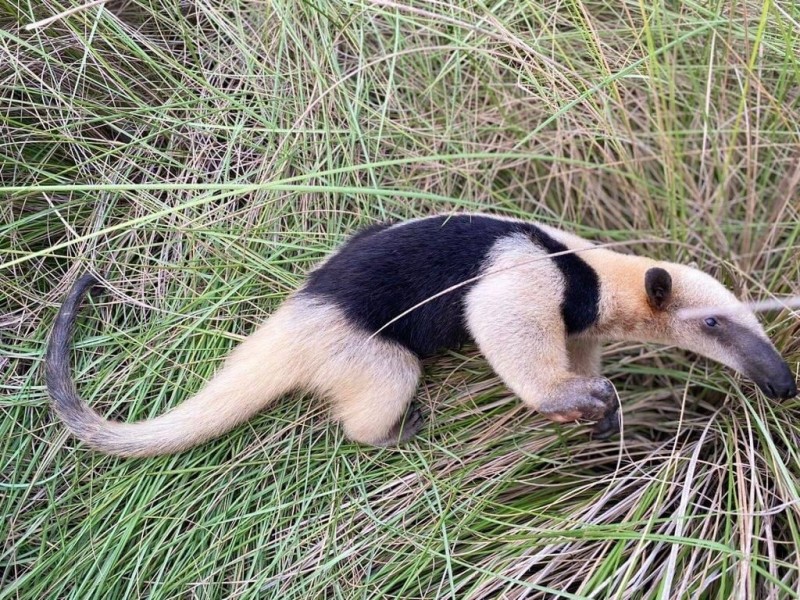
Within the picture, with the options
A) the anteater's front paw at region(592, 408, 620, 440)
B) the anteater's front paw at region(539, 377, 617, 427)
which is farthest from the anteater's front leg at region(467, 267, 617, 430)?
the anteater's front paw at region(592, 408, 620, 440)

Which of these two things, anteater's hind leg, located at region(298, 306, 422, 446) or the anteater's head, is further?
anteater's hind leg, located at region(298, 306, 422, 446)

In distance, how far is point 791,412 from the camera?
10.1ft

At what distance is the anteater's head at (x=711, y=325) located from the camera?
2900 millimetres


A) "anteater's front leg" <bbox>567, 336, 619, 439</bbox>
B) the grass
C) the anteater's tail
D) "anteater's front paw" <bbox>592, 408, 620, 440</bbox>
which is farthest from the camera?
"anteater's front leg" <bbox>567, 336, 619, 439</bbox>

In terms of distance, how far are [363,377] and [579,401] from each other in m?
0.84

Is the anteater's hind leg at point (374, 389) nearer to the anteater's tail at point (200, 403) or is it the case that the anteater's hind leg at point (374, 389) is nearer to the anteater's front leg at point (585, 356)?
the anteater's tail at point (200, 403)

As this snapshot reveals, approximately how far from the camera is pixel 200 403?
3.04 m

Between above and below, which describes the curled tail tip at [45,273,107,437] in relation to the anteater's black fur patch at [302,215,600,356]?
below

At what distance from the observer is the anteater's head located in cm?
290

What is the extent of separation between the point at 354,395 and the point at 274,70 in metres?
1.61

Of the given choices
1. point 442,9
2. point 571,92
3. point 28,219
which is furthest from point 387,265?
point 28,219

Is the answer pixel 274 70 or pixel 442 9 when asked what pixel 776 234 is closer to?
pixel 442 9

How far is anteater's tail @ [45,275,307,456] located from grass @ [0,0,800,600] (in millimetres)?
134

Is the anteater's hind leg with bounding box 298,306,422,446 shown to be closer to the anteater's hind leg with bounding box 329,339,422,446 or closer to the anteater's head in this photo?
the anteater's hind leg with bounding box 329,339,422,446
